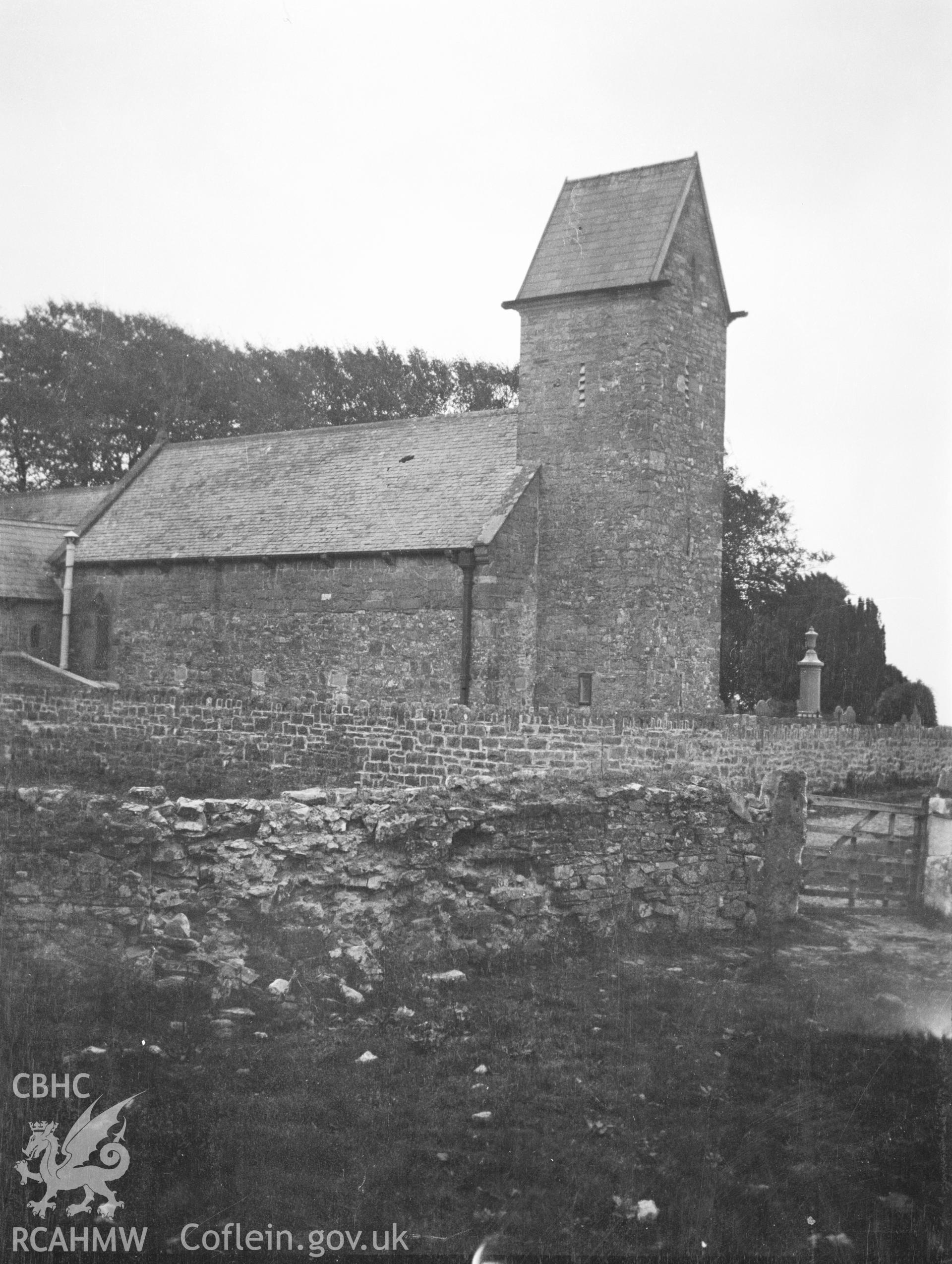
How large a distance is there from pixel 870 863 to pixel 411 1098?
7.50 m

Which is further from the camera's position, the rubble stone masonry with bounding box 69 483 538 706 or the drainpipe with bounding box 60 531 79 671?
the drainpipe with bounding box 60 531 79 671

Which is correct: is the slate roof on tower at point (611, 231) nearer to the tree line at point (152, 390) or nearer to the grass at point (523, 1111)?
the grass at point (523, 1111)

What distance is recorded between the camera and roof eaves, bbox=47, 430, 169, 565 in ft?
99.5

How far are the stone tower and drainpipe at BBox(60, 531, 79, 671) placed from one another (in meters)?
12.3

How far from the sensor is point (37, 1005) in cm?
742

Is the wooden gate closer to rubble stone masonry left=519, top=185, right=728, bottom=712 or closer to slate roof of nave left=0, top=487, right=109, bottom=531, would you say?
rubble stone masonry left=519, top=185, right=728, bottom=712

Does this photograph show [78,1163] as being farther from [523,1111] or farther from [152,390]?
[152,390]

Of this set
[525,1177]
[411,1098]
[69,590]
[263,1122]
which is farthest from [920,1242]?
[69,590]

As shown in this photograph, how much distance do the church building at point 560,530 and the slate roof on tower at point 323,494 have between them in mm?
83

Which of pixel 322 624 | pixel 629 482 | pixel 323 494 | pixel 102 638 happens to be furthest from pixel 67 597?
pixel 629 482

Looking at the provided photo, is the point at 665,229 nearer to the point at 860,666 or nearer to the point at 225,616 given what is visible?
the point at 225,616

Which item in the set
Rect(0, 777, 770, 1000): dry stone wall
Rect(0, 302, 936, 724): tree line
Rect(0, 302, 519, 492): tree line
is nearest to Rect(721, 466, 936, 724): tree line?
Rect(0, 302, 936, 724): tree line

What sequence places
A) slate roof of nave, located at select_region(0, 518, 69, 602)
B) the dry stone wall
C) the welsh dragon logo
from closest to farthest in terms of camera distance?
1. the welsh dragon logo
2. the dry stone wall
3. slate roof of nave, located at select_region(0, 518, 69, 602)

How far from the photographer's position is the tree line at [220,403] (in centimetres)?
4438
